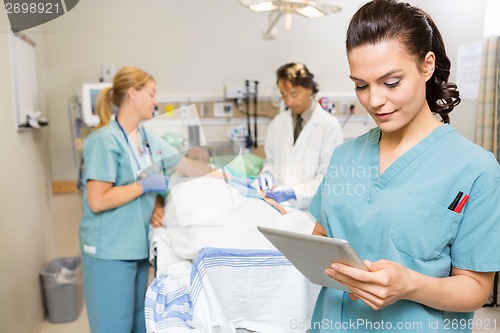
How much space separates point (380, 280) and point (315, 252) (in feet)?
0.37

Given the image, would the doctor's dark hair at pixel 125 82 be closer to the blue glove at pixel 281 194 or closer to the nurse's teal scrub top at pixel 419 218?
the blue glove at pixel 281 194

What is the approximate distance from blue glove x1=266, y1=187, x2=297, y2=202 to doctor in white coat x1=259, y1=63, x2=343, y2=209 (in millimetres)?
61

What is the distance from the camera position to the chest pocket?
2.40ft

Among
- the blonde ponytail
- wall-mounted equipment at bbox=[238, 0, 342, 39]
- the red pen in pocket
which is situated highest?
wall-mounted equipment at bbox=[238, 0, 342, 39]

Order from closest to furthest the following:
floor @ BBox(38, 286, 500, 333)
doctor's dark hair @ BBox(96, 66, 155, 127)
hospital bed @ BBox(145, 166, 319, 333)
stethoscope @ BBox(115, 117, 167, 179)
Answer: hospital bed @ BBox(145, 166, 319, 333) < floor @ BBox(38, 286, 500, 333) < stethoscope @ BBox(115, 117, 167, 179) < doctor's dark hair @ BBox(96, 66, 155, 127)

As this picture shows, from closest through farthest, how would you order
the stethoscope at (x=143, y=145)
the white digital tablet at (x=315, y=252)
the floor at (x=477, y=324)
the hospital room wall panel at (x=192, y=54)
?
the white digital tablet at (x=315, y=252), the floor at (x=477, y=324), the stethoscope at (x=143, y=145), the hospital room wall panel at (x=192, y=54)

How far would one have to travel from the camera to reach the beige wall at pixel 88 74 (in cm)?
195

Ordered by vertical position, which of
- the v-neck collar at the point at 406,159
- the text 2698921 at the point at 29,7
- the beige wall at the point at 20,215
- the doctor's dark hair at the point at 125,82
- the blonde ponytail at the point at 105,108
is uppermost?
the text 2698921 at the point at 29,7

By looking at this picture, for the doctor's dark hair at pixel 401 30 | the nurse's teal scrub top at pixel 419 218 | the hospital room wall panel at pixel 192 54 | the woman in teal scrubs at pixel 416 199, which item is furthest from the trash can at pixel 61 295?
the doctor's dark hair at pixel 401 30

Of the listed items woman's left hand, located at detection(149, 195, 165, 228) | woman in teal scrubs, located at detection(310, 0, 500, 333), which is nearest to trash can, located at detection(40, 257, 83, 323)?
woman's left hand, located at detection(149, 195, 165, 228)

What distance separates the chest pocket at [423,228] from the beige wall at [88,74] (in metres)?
1.28

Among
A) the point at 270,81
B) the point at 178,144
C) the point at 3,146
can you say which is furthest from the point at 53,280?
the point at 270,81

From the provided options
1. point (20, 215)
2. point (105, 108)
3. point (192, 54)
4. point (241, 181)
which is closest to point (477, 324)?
point (241, 181)

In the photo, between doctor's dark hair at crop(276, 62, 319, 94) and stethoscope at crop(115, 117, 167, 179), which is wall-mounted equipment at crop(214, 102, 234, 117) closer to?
doctor's dark hair at crop(276, 62, 319, 94)
